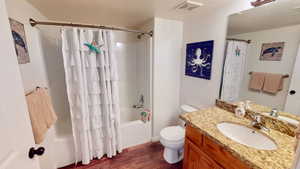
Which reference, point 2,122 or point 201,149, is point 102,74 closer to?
point 2,122

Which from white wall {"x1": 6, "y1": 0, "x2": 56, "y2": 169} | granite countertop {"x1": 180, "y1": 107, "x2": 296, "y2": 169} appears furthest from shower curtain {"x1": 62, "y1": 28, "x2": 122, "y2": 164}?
granite countertop {"x1": 180, "y1": 107, "x2": 296, "y2": 169}

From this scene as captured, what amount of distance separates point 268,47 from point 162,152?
6.18 feet

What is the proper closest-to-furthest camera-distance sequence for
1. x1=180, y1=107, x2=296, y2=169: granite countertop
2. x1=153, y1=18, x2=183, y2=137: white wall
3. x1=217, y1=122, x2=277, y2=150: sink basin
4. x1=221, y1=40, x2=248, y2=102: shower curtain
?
x1=180, y1=107, x2=296, y2=169: granite countertop → x1=217, y1=122, x2=277, y2=150: sink basin → x1=221, y1=40, x2=248, y2=102: shower curtain → x1=153, y1=18, x2=183, y2=137: white wall

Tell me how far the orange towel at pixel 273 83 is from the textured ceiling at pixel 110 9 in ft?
3.03

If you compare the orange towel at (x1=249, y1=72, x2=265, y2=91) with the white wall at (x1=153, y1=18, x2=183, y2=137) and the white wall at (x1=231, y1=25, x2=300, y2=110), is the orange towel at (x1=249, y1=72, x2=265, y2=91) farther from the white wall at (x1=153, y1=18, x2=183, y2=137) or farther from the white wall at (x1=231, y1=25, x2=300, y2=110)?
the white wall at (x1=153, y1=18, x2=183, y2=137)

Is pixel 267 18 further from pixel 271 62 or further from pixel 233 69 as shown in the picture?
pixel 233 69

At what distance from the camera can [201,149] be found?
115 cm

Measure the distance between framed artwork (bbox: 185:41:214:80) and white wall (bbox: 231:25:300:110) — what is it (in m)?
0.36

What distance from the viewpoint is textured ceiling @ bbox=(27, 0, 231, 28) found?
1420 mm

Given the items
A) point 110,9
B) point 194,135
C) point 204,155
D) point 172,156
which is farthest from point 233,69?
point 110,9

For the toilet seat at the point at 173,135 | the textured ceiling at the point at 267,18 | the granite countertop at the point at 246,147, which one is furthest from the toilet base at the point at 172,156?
the textured ceiling at the point at 267,18

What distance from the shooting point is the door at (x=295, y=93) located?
3.27 feet

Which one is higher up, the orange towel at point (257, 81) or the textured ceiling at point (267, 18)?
the textured ceiling at point (267, 18)

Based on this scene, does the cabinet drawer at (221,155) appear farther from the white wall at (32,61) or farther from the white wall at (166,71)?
the white wall at (32,61)
